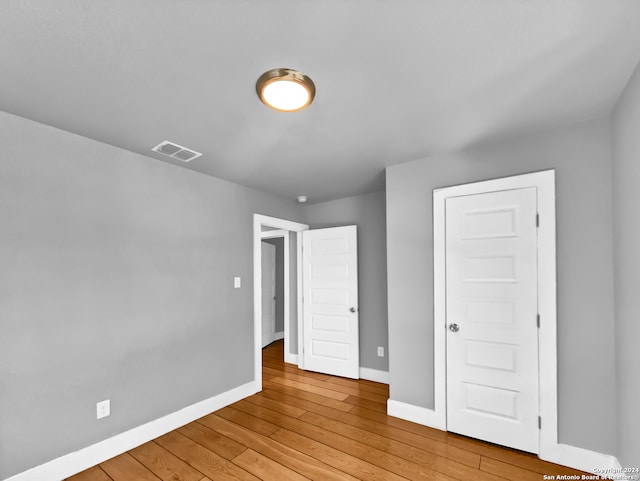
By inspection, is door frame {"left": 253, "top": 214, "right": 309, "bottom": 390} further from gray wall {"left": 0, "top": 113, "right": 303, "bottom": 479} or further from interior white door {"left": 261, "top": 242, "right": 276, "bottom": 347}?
interior white door {"left": 261, "top": 242, "right": 276, "bottom": 347}

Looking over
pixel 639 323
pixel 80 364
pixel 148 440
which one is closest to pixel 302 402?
pixel 148 440

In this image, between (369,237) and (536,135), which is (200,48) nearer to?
(536,135)

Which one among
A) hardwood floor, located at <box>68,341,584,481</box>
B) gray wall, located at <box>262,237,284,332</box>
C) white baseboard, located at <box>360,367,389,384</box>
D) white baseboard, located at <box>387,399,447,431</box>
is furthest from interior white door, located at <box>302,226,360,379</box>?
gray wall, located at <box>262,237,284,332</box>

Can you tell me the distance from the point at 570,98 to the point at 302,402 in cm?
345

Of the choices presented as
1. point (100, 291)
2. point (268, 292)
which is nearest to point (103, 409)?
point (100, 291)

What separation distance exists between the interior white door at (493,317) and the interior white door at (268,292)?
4061 millimetres

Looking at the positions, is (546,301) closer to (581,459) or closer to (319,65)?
(581,459)

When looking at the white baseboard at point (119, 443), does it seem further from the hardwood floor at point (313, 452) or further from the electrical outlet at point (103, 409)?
the electrical outlet at point (103, 409)

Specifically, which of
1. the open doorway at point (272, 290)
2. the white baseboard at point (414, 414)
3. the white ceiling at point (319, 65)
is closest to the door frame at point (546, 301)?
the white ceiling at point (319, 65)

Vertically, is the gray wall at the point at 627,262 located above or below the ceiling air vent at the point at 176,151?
below

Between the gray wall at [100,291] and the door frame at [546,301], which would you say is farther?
the door frame at [546,301]

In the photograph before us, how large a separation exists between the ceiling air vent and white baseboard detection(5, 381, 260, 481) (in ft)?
7.49

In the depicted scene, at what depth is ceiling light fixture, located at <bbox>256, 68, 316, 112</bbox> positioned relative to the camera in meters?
1.56

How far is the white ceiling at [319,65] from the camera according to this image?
4.02 feet
